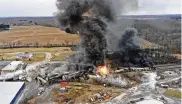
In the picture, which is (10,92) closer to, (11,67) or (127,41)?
(11,67)

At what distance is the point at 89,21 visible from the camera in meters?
70.0

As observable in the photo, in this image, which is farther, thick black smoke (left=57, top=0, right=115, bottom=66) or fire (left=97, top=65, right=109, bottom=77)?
thick black smoke (left=57, top=0, right=115, bottom=66)

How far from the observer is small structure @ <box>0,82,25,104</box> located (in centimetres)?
4677

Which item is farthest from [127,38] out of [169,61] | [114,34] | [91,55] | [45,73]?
[45,73]

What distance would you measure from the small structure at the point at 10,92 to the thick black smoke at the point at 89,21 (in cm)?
1932

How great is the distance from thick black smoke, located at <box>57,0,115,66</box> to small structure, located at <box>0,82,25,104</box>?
63.4 ft

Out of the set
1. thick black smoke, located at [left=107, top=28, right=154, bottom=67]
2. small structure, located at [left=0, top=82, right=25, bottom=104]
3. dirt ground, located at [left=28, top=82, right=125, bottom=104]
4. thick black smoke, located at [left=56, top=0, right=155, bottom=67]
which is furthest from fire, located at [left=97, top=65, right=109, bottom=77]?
small structure, located at [left=0, top=82, right=25, bottom=104]

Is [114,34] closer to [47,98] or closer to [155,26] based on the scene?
[47,98]

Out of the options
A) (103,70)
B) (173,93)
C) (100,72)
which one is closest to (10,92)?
(100,72)

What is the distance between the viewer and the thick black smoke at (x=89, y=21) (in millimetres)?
69375

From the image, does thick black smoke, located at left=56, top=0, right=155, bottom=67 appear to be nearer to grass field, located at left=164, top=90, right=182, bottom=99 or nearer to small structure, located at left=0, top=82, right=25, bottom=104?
small structure, located at left=0, top=82, right=25, bottom=104

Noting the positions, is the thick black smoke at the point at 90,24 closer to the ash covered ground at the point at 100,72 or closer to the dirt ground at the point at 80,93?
the ash covered ground at the point at 100,72

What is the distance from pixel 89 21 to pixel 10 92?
2733cm

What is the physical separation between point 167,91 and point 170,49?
1994 inches
